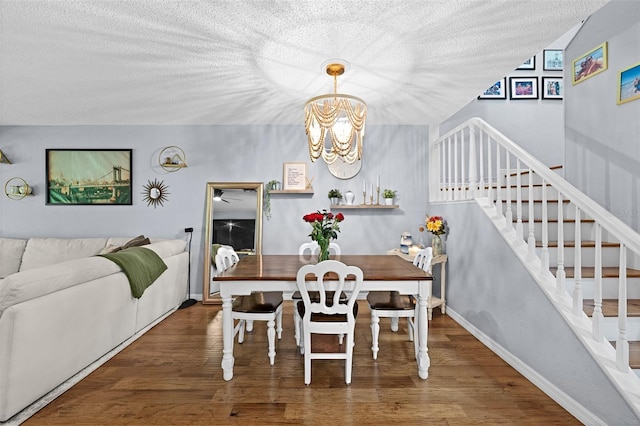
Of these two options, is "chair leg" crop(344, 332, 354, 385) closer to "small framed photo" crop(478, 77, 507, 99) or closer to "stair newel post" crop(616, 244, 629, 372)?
"stair newel post" crop(616, 244, 629, 372)

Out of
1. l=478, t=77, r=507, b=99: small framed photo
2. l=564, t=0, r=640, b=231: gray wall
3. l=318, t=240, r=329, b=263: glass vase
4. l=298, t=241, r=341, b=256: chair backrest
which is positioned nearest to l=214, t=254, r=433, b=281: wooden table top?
l=318, t=240, r=329, b=263: glass vase

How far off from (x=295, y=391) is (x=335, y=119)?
1970 millimetres

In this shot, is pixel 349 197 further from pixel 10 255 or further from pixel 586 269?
pixel 10 255

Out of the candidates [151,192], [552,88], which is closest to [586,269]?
[552,88]

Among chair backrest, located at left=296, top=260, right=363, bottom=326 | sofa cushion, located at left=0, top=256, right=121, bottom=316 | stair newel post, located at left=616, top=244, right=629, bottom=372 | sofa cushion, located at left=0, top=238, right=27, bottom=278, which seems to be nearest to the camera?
stair newel post, located at left=616, top=244, right=629, bottom=372

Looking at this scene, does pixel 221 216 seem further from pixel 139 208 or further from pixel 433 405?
pixel 433 405

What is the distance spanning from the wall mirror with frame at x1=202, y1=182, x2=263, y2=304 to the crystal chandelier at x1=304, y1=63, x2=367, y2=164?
1934 mm

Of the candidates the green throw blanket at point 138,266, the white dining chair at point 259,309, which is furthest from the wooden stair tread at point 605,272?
the green throw blanket at point 138,266

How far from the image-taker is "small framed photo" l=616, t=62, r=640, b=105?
2.42 metres

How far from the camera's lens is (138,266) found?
276 centimetres

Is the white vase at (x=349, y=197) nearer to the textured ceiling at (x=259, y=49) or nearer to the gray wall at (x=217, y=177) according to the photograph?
the gray wall at (x=217, y=177)

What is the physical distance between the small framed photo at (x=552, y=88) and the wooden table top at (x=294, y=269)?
3444 millimetres

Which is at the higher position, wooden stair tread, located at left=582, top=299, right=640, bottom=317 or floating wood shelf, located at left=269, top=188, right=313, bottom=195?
floating wood shelf, located at left=269, top=188, right=313, bottom=195

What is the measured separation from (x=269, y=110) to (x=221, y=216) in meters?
1.60
